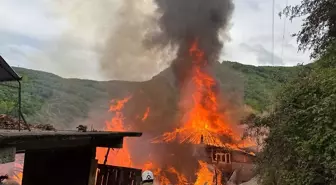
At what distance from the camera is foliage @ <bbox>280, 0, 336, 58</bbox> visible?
10.9 m

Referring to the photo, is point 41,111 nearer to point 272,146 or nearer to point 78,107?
point 78,107

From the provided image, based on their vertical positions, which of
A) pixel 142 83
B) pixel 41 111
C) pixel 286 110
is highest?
pixel 142 83

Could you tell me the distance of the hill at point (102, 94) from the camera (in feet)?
74.0

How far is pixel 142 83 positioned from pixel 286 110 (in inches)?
700

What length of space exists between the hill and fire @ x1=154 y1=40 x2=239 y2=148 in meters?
1.65

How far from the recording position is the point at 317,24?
1148 cm

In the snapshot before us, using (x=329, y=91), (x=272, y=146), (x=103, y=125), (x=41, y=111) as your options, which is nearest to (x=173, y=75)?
(x=103, y=125)

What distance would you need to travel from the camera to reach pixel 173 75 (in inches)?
932

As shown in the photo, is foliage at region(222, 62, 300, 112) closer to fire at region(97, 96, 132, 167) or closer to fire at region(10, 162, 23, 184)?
fire at region(97, 96, 132, 167)

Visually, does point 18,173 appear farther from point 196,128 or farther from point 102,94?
point 102,94

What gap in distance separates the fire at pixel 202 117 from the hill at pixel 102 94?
1.65 meters

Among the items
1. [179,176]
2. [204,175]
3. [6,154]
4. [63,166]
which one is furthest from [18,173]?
[6,154]

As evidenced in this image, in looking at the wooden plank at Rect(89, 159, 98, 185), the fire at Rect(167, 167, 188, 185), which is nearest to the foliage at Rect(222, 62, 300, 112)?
the fire at Rect(167, 167, 188, 185)

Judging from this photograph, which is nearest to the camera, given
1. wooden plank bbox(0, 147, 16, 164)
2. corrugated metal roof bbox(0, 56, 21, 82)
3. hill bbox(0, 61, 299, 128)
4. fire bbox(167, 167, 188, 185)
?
wooden plank bbox(0, 147, 16, 164)
